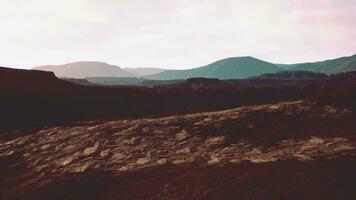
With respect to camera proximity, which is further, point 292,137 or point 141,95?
point 141,95

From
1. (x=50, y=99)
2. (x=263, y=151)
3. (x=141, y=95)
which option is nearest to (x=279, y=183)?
(x=263, y=151)

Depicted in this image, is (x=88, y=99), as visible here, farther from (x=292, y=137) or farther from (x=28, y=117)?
(x=292, y=137)

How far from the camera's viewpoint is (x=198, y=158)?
58.1 feet

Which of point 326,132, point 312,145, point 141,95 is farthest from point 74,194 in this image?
point 141,95

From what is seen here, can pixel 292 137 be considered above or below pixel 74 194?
above

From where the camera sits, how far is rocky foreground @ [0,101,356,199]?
1349cm

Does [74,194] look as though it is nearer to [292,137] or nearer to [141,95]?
[292,137]

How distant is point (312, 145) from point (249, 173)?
446cm

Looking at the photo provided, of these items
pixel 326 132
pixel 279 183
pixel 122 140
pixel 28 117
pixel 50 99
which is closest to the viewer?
pixel 279 183

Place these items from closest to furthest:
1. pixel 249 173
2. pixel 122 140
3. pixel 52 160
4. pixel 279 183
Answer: pixel 279 183, pixel 249 173, pixel 52 160, pixel 122 140

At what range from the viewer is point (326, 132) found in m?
19.0

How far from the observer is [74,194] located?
15031 mm

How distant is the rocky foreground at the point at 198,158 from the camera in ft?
44.3

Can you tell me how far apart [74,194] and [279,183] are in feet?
25.5
